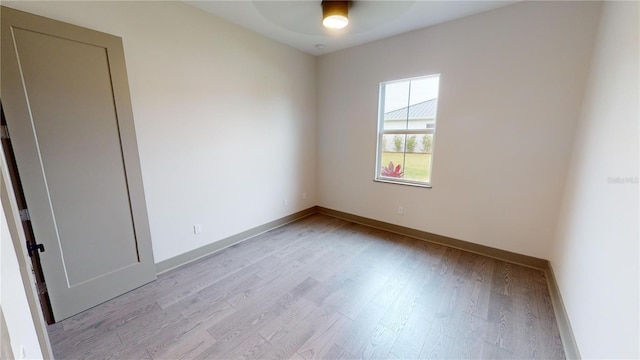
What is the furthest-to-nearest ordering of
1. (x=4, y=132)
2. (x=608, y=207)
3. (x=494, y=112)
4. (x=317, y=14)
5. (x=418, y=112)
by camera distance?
(x=418, y=112)
(x=494, y=112)
(x=317, y=14)
(x=4, y=132)
(x=608, y=207)

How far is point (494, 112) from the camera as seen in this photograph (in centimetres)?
250

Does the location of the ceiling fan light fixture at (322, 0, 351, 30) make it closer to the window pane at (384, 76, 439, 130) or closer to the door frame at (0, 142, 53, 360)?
the window pane at (384, 76, 439, 130)

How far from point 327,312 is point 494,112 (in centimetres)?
260

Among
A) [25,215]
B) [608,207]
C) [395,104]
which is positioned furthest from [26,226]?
[395,104]

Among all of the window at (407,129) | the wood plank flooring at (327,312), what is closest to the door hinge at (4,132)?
the wood plank flooring at (327,312)

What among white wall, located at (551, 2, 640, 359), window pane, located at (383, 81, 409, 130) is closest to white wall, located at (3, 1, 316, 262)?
window pane, located at (383, 81, 409, 130)

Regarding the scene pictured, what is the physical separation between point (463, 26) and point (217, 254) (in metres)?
3.78

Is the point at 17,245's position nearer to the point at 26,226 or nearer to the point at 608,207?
the point at 26,226

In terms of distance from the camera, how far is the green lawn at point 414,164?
310 cm

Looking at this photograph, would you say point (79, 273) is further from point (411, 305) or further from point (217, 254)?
point (411, 305)

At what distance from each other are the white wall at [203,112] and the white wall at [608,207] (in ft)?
10.2

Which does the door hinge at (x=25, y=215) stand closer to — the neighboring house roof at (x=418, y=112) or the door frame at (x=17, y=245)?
the door frame at (x=17, y=245)

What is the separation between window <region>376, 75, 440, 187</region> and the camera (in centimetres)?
300

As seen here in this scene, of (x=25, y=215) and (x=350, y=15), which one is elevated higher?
(x=350, y=15)
